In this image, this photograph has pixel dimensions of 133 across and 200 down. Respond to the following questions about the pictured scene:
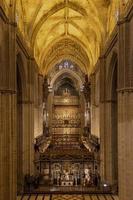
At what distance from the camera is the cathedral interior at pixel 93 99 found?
55.8 feet

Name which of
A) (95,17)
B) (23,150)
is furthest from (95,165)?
(95,17)

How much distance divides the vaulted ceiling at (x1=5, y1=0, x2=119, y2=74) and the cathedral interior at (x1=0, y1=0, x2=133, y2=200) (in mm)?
77

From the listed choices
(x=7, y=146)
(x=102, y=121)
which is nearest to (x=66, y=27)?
(x=102, y=121)

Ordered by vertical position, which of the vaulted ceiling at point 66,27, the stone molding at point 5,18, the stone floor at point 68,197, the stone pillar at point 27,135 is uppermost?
the vaulted ceiling at point 66,27

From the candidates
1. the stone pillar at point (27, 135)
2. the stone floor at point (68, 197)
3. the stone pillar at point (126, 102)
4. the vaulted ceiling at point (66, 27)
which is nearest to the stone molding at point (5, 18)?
the vaulted ceiling at point (66, 27)

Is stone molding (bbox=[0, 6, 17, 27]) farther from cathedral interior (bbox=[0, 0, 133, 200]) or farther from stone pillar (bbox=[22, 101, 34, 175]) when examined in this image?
stone pillar (bbox=[22, 101, 34, 175])

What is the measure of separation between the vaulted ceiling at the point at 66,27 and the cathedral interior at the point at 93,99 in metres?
0.08

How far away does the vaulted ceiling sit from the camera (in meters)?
25.2

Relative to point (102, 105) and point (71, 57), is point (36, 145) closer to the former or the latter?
point (102, 105)

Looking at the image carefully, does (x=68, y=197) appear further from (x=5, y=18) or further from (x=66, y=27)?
(x=66, y=27)

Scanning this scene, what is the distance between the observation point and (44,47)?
37031mm

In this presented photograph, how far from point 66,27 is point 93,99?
8.67m

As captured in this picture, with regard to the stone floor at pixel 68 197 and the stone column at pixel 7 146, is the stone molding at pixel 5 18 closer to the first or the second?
the stone column at pixel 7 146

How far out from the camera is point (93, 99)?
37.1 meters
